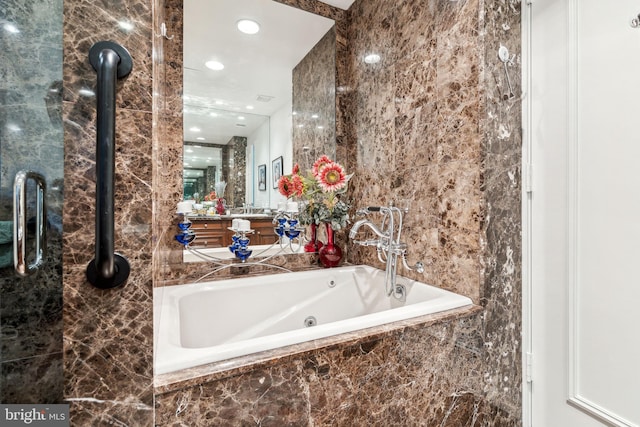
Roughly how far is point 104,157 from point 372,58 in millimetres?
1853

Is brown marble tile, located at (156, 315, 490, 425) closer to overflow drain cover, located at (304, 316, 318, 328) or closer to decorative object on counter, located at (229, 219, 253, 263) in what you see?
overflow drain cover, located at (304, 316, 318, 328)

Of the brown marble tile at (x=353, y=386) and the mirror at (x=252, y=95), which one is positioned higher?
the mirror at (x=252, y=95)

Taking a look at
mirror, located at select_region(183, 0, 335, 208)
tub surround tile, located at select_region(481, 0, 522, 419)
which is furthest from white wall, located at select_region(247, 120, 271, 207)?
tub surround tile, located at select_region(481, 0, 522, 419)

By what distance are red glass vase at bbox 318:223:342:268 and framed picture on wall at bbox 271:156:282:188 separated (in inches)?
19.4

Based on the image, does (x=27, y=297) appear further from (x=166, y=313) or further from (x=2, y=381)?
(x=166, y=313)

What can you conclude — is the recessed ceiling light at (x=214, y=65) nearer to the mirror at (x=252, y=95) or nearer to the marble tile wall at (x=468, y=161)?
the mirror at (x=252, y=95)

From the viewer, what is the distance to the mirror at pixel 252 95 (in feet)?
5.87

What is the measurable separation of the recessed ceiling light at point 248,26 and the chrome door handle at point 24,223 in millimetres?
1777

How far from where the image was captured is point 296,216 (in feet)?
6.04

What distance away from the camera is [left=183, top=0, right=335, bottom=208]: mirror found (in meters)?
1.79

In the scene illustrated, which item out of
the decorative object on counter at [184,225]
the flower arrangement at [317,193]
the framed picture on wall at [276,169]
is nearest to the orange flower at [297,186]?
the flower arrangement at [317,193]
